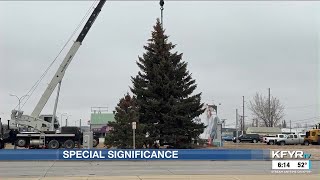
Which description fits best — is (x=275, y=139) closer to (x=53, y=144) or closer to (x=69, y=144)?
(x=69, y=144)

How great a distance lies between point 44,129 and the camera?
4400 cm

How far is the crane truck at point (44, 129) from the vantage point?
42625mm

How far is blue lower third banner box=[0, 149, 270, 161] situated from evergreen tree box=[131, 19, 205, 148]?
1186cm

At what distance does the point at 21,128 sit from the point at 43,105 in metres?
2.95

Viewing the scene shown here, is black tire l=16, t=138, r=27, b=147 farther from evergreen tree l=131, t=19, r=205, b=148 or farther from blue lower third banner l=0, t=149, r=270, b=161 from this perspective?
blue lower third banner l=0, t=149, r=270, b=161

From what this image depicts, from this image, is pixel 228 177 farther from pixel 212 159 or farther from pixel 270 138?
pixel 270 138

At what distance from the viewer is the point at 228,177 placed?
1631 centimetres

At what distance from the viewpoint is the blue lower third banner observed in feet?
84.2

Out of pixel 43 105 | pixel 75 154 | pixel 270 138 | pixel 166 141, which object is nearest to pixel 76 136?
pixel 43 105

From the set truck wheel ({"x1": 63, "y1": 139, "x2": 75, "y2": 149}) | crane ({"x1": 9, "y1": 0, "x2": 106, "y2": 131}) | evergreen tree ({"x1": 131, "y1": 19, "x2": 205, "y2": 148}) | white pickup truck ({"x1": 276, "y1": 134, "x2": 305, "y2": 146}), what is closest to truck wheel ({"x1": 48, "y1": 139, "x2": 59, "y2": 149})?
truck wheel ({"x1": 63, "y1": 139, "x2": 75, "y2": 149})

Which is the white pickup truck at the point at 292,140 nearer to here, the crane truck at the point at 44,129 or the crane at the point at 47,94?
the crane truck at the point at 44,129

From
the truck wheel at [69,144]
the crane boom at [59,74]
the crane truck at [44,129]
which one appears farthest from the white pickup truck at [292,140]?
the crane boom at [59,74]

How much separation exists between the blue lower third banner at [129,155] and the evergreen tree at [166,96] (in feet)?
38.9

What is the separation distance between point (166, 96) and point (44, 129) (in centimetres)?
1196
